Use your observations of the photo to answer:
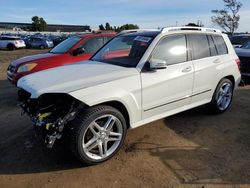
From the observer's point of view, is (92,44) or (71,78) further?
(92,44)

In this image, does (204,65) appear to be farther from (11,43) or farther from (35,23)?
(35,23)

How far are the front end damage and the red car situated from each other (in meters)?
3.30

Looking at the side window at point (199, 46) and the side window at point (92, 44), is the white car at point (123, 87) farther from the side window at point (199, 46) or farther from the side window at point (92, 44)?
the side window at point (92, 44)

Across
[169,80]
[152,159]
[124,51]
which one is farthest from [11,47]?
[152,159]

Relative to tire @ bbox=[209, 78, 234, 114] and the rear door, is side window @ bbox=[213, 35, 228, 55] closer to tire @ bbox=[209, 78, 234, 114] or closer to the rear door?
the rear door

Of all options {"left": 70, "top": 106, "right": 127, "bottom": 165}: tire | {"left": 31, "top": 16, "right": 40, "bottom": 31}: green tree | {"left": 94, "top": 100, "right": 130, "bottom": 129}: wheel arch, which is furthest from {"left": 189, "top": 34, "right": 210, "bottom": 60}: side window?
{"left": 31, "top": 16, "right": 40, "bottom": 31}: green tree

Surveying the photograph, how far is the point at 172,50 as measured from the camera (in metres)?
4.68

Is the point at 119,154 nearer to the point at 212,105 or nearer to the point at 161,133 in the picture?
the point at 161,133

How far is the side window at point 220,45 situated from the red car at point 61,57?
3562 millimetres

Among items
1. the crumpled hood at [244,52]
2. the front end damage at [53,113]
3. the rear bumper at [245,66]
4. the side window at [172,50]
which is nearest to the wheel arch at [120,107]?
the front end damage at [53,113]

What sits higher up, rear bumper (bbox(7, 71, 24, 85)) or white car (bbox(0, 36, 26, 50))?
rear bumper (bbox(7, 71, 24, 85))

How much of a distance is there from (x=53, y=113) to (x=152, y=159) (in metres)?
1.52

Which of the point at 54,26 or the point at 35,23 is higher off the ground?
the point at 35,23

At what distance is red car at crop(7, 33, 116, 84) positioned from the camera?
7051 mm
